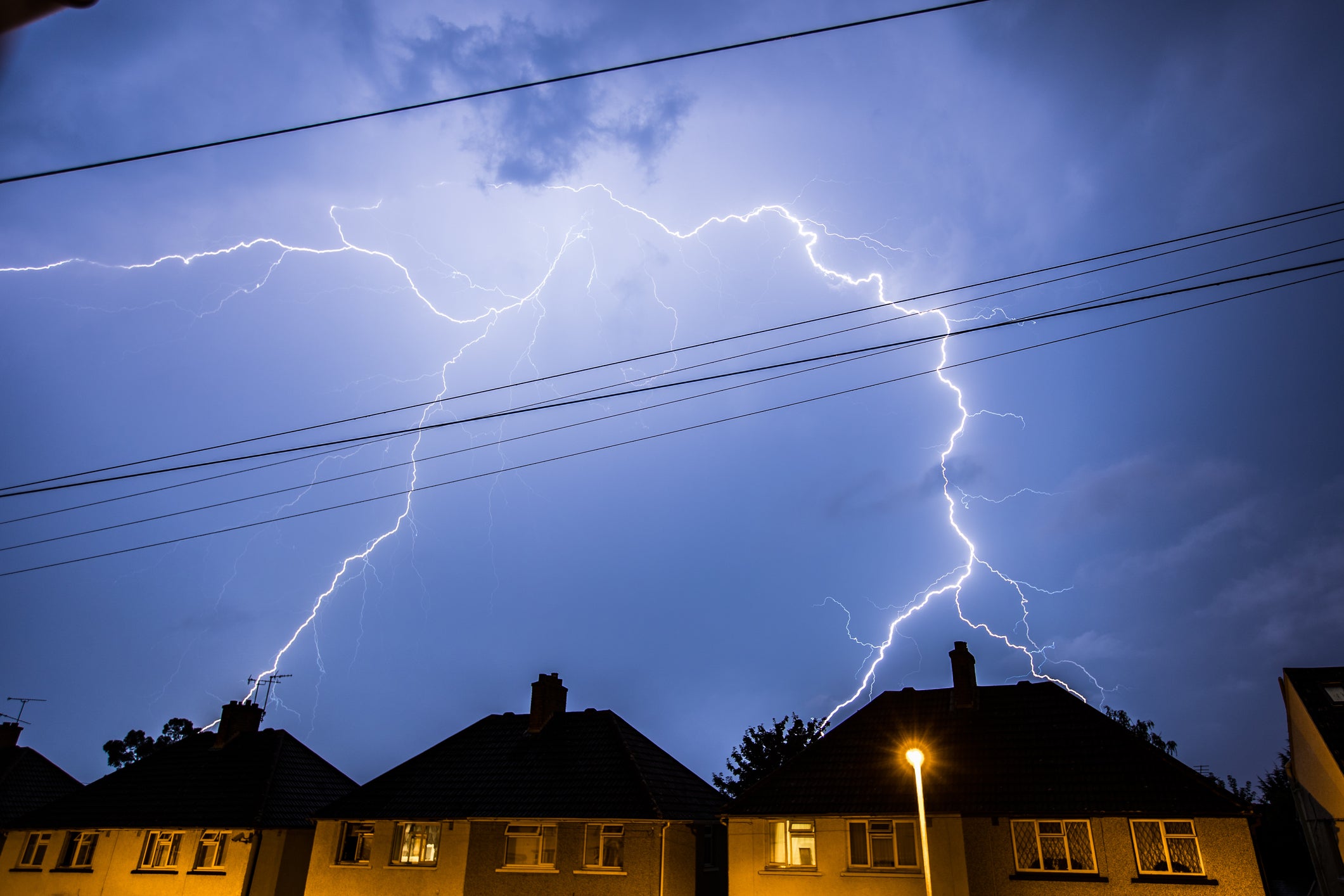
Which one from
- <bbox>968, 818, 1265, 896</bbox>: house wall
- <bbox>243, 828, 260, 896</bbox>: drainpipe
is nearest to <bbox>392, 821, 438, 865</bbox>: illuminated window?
<bbox>243, 828, 260, 896</bbox>: drainpipe

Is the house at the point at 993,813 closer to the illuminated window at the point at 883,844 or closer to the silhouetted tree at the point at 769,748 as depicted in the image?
the illuminated window at the point at 883,844

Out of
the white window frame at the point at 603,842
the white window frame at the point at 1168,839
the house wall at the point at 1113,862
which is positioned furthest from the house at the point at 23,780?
the white window frame at the point at 1168,839

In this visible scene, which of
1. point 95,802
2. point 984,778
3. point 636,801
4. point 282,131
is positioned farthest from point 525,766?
point 282,131

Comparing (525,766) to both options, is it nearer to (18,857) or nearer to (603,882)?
(603,882)

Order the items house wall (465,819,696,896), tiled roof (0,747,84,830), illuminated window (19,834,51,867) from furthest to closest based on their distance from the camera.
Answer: tiled roof (0,747,84,830)
illuminated window (19,834,51,867)
house wall (465,819,696,896)

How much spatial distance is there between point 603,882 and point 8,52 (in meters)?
19.2

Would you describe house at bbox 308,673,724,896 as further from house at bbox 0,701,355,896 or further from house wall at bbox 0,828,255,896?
house wall at bbox 0,828,255,896

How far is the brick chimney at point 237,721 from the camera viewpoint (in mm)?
24766

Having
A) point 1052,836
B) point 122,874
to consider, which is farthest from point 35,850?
point 1052,836

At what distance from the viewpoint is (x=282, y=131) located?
7055 millimetres

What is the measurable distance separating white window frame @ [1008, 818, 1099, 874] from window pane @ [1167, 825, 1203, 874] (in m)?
1.30

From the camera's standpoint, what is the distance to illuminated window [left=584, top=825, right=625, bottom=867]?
17.8 meters

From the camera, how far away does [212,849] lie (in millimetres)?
20609

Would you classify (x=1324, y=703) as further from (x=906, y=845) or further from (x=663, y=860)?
(x=663, y=860)
